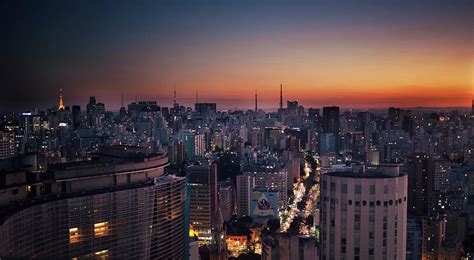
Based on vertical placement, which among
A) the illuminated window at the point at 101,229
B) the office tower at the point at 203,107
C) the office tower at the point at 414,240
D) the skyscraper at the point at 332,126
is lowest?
the office tower at the point at 414,240

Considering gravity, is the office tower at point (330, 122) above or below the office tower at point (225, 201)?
above

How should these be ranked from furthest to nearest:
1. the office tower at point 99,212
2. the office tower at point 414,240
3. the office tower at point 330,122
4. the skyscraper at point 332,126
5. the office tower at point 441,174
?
the skyscraper at point 332,126 → the office tower at point 330,122 → the office tower at point 441,174 → the office tower at point 414,240 → the office tower at point 99,212

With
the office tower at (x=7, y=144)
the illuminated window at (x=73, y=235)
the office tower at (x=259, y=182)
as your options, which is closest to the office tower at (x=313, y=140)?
the office tower at (x=259, y=182)

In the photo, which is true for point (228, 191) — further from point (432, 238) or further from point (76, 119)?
point (432, 238)

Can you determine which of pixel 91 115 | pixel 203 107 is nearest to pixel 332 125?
pixel 203 107

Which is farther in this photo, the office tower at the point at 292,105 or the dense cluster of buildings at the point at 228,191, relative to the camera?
the office tower at the point at 292,105

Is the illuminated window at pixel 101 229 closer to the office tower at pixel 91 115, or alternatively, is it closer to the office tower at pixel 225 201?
the office tower at pixel 91 115

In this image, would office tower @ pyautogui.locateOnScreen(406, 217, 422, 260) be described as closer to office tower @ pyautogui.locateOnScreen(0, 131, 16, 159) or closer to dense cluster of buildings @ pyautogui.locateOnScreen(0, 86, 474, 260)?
dense cluster of buildings @ pyautogui.locateOnScreen(0, 86, 474, 260)

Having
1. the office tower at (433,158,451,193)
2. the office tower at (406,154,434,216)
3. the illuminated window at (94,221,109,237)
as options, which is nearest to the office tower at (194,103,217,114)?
the office tower at (406,154,434,216)
